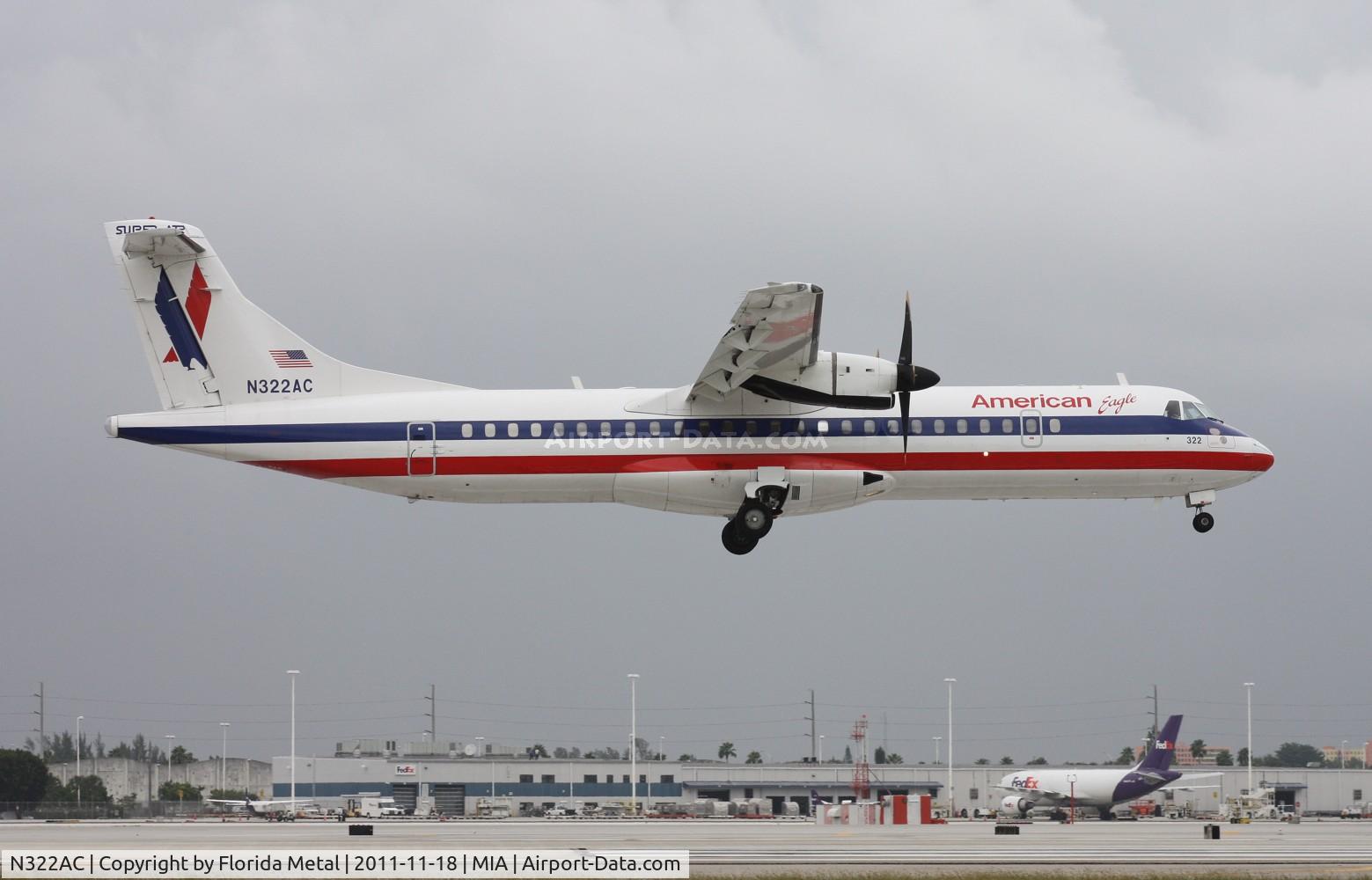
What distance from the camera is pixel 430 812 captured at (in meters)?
77.6

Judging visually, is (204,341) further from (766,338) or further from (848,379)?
(848,379)

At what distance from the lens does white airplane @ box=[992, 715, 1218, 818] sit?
74.5 metres

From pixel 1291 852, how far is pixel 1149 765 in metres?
40.5

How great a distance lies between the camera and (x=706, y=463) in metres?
33.9

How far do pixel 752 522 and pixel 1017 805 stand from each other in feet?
155

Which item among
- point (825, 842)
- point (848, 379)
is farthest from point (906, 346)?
point (825, 842)

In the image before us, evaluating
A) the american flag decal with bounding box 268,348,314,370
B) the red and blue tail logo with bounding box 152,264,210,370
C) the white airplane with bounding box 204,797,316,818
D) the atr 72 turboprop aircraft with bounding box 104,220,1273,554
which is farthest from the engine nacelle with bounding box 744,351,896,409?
the white airplane with bounding box 204,797,316,818

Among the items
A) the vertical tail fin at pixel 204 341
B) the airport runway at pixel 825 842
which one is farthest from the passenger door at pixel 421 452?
the airport runway at pixel 825 842

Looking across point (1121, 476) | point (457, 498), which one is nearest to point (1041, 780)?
point (1121, 476)

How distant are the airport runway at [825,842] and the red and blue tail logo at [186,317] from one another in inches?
434

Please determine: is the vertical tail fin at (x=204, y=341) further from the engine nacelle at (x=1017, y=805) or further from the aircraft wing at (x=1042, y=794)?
the aircraft wing at (x=1042, y=794)

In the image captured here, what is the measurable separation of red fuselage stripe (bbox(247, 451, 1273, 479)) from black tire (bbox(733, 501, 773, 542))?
2.95 feet

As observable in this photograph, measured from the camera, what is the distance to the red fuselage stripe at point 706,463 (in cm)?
3347

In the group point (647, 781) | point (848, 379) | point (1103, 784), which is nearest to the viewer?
point (848, 379)
